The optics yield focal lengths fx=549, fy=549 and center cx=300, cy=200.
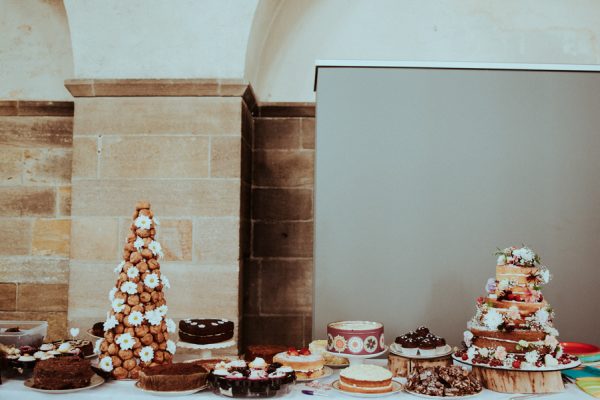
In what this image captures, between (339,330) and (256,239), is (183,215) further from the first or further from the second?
(339,330)

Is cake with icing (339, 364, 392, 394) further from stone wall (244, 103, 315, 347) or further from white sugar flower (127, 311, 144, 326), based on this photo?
stone wall (244, 103, 315, 347)

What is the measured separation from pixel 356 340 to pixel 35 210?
2.79 metres

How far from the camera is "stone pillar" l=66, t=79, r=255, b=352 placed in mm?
3430

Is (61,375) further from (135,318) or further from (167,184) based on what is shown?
(167,184)

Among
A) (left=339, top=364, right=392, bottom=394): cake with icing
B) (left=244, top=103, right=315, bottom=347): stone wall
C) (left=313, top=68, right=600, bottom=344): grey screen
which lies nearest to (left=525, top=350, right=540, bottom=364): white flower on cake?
(left=339, top=364, right=392, bottom=394): cake with icing

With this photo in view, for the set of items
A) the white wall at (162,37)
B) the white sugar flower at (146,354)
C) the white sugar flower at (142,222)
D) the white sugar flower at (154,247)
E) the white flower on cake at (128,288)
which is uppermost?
the white wall at (162,37)

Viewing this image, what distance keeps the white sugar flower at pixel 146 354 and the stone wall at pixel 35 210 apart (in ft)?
6.65

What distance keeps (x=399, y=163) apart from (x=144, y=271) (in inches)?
56.6

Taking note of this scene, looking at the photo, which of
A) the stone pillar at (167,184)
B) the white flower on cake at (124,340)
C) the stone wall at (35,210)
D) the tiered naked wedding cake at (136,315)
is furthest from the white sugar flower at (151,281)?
the stone wall at (35,210)

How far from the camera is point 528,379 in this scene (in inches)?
79.7

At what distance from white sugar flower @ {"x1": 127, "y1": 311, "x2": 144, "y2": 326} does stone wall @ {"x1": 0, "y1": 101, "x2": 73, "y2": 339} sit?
2047 mm

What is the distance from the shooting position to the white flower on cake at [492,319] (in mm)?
2084

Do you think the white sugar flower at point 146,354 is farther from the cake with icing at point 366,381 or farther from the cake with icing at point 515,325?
the cake with icing at point 515,325

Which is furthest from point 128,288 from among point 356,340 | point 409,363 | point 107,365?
point 409,363
